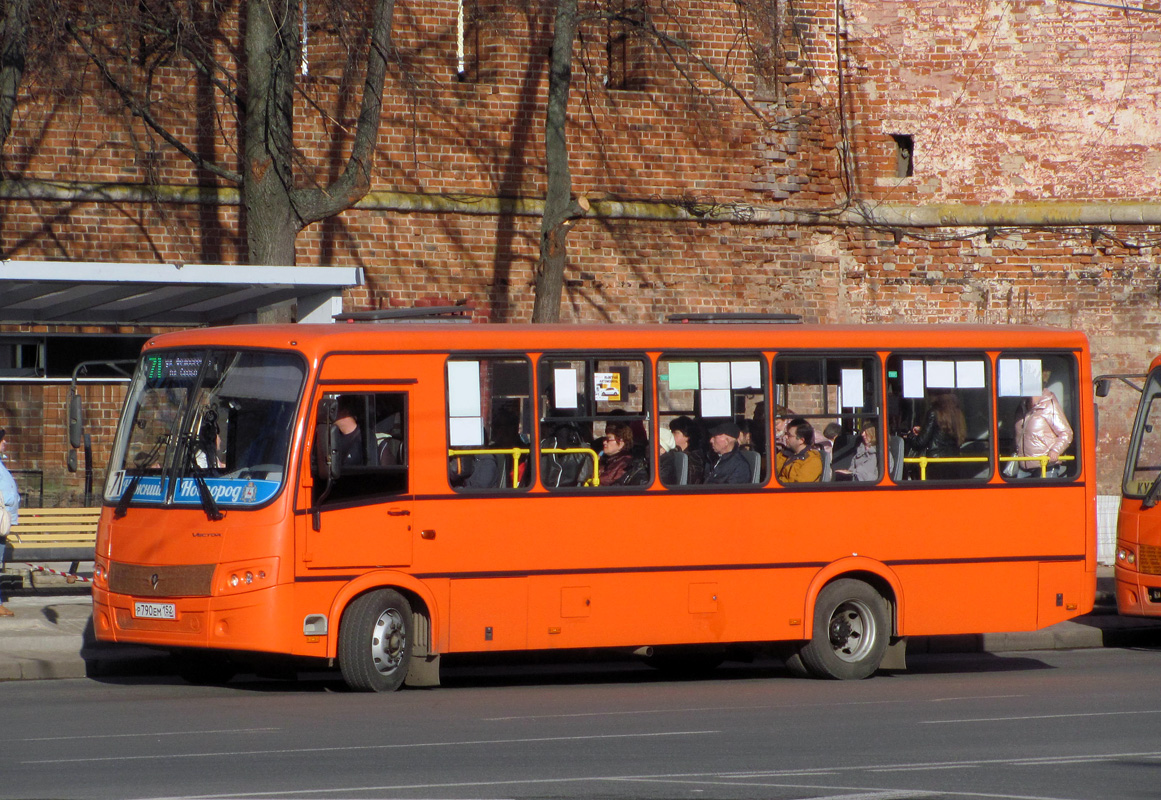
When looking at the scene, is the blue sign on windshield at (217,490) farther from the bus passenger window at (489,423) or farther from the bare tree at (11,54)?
the bare tree at (11,54)

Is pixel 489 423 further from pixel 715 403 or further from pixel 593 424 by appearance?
pixel 715 403

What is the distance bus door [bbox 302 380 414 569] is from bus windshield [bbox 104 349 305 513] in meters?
0.26

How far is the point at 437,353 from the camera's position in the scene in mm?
11867

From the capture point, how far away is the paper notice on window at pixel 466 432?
38.8 feet

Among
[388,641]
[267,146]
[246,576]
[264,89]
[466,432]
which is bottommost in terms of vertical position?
[388,641]

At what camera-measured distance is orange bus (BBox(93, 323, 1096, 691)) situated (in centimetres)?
1133

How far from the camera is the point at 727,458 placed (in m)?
12.7

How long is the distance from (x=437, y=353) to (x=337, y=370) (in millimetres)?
760

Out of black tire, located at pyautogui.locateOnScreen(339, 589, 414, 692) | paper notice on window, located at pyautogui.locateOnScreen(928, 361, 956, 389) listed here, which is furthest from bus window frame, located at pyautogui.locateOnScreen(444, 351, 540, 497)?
paper notice on window, located at pyautogui.locateOnScreen(928, 361, 956, 389)

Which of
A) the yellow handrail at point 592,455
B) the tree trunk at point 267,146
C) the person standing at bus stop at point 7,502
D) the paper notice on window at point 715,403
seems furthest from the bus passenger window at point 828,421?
the person standing at bus stop at point 7,502

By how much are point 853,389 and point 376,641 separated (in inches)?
164

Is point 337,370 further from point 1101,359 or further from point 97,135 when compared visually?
point 1101,359

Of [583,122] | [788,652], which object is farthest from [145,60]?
[788,652]

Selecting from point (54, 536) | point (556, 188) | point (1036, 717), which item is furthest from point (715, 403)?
point (54, 536)
